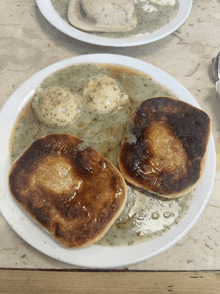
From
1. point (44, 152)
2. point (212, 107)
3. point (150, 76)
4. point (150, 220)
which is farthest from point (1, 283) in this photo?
point (212, 107)

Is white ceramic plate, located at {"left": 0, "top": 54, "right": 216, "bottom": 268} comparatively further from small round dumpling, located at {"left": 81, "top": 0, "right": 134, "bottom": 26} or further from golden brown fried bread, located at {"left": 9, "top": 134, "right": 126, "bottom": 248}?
small round dumpling, located at {"left": 81, "top": 0, "right": 134, "bottom": 26}

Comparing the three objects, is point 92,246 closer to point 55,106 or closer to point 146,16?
point 55,106

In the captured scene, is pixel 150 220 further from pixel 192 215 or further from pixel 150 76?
pixel 150 76

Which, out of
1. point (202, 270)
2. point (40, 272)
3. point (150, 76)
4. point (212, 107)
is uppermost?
point (150, 76)

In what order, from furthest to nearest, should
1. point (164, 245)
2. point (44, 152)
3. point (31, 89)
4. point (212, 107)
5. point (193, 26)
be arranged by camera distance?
point (193, 26)
point (212, 107)
point (31, 89)
point (44, 152)
point (164, 245)

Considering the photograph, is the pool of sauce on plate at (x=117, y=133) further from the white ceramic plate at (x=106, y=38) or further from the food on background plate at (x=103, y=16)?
the food on background plate at (x=103, y=16)

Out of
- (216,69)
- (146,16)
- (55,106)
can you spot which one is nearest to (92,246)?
(55,106)

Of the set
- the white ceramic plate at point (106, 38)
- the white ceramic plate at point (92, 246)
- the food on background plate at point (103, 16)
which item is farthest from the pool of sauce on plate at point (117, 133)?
the food on background plate at point (103, 16)
